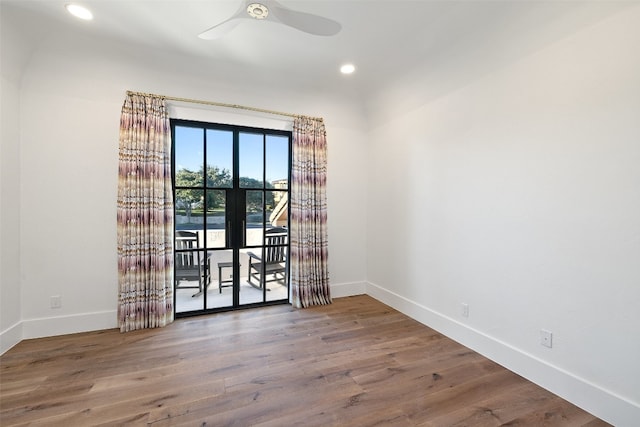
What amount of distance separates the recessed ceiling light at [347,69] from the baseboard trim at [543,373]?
286 cm

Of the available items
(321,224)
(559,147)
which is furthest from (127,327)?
(559,147)

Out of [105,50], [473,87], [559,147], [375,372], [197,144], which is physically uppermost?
[105,50]

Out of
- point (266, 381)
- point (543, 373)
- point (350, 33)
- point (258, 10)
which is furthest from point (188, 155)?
point (543, 373)

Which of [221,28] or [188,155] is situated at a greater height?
[221,28]

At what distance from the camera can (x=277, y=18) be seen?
1.92 metres

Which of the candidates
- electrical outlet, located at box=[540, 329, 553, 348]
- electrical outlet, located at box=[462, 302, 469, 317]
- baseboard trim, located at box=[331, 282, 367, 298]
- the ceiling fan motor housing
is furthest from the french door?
electrical outlet, located at box=[540, 329, 553, 348]

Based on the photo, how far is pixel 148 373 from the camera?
2.18 m

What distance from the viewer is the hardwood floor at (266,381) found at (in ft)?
5.72

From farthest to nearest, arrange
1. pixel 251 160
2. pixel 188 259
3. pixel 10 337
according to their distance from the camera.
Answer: pixel 251 160 < pixel 188 259 < pixel 10 337

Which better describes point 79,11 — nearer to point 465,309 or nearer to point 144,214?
point 144,214

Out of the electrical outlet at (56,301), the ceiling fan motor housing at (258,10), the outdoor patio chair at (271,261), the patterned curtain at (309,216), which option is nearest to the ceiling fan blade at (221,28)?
the ceiling fan motor housing at (258,10)

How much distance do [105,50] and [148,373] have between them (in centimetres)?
306

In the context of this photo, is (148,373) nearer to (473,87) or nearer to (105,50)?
(105,50)

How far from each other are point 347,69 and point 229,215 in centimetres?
226
